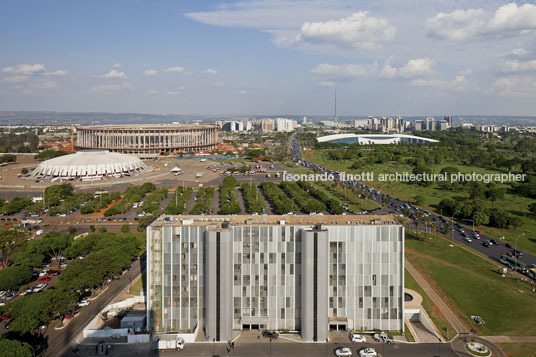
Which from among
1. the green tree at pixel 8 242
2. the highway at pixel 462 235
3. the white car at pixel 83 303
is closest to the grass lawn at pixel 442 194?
the highway at pixel 462 235

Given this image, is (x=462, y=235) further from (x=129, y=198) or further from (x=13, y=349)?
(x=129, y=198)

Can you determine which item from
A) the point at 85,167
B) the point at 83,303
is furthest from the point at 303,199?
the point at 85,167

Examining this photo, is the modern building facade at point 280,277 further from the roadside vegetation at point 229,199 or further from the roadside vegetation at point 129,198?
the roadside vegetation at point 129,198

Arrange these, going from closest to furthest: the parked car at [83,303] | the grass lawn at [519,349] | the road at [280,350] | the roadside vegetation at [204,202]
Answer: the road at [280,350], the grass lawn at [519,349], the parked car at [83,303], the roadside vegetation at [204,202]

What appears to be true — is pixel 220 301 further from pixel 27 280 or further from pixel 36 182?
pixel 36 182

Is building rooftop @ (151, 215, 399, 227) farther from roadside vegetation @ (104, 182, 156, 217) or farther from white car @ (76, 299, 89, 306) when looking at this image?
roadside vegetation @ (104, 182, 156, 217)

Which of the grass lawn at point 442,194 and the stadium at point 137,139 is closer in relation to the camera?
the grass lawn at point 442,194

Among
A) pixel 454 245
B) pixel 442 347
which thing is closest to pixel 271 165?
pixel 454 245
